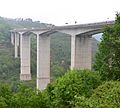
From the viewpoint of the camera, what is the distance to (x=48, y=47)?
55906 mm

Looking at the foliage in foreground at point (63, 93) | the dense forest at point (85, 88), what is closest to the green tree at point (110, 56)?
the dense forest at point (85, 88)

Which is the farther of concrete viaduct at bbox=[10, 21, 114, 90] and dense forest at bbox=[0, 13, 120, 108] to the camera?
concrete viaduct at bbox=[10, 21, 114, 90]

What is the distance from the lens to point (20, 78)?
2630 inches

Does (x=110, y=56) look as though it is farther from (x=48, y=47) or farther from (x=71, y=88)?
(x=48, y=47)

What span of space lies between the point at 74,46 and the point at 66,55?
43.6 metres

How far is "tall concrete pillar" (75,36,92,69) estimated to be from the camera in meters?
40.3

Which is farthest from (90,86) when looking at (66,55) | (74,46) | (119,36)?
(66,55)

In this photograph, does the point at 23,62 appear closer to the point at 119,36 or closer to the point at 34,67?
the point at 34,67

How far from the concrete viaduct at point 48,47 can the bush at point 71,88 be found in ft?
54.6

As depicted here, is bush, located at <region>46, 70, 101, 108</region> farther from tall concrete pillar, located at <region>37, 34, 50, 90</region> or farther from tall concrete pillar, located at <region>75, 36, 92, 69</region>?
tall concrete pillar, located at <region>37, 34, 50, 90</region>

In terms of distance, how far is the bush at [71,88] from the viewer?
Answer: 17.3m

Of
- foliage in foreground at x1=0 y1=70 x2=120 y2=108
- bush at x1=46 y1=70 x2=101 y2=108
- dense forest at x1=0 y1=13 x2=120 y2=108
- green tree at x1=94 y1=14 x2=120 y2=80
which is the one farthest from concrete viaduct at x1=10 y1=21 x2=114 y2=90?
foliage in foreground at x1=0 y1=70 x2=120 y2=108

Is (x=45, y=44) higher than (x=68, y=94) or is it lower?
higher

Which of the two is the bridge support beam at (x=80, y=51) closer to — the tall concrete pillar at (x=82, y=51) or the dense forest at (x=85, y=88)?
the tall concrete pillar at (x=82, y=51)
